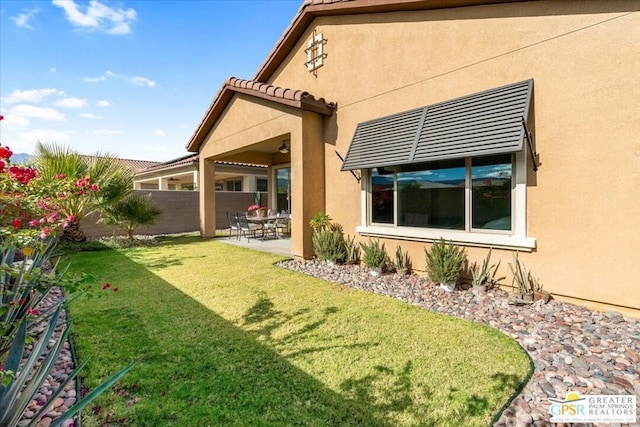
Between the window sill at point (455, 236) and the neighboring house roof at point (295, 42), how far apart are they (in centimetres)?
431

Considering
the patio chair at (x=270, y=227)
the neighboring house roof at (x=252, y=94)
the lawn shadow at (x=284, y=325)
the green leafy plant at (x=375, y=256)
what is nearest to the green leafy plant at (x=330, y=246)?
the green leafy plant at (x=375, y=256)

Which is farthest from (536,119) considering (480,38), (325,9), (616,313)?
(325,9)

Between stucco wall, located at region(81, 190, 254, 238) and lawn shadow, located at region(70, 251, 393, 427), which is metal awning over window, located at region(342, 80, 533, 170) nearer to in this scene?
lawn shadow, located at region(70, 251, 393, 427)

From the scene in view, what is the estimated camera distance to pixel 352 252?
9.10m

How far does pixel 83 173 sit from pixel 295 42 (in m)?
9.74

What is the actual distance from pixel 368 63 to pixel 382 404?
8688mm

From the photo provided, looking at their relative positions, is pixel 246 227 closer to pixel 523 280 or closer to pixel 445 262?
pixel 445 262

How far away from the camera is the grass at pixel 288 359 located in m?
3.01

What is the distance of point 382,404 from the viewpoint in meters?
3.11

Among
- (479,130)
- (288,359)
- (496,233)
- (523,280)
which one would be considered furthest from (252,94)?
(523,280)

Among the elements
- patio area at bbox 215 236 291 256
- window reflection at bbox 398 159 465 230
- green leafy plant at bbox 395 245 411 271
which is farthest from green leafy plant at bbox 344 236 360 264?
patio area at bbox 215 236 291 256

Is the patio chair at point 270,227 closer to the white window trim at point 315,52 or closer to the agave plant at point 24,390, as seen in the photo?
the white window trim at point 315,52

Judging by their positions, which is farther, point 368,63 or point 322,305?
point 368,63

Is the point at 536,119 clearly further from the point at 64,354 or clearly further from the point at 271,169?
the point at 271,169
